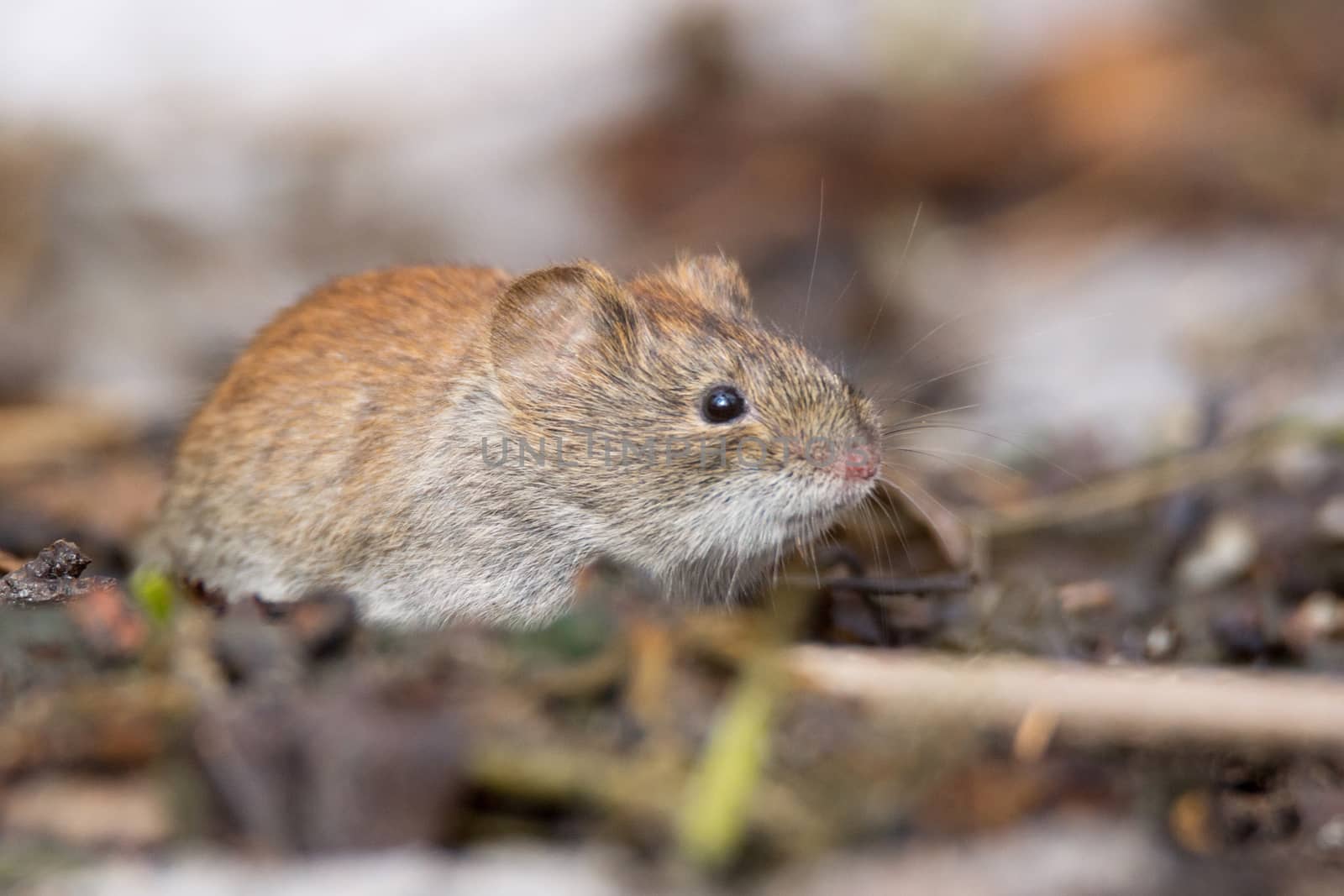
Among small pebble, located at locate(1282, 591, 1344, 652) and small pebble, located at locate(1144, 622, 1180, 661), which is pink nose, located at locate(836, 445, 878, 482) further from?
small pebble, located at locate(1282, 591, 1344, 652)

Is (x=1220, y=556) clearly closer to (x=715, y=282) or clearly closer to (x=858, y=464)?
(x=858, y=464)

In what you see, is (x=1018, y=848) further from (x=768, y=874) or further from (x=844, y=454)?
(x=844, y=454)

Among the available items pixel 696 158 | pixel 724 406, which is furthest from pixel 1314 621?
pixel 696 158

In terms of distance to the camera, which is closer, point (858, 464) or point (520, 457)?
point (858, 464)

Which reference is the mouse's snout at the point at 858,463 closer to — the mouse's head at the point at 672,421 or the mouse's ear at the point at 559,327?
the mouse's head at the point at 672,421

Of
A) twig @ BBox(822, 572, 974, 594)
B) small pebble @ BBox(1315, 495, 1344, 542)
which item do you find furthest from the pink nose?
small pebble @ BBox(1315, 495, 1344, 542)

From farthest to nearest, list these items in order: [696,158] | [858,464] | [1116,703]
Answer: [696,158]
[858,464]
[1116,703]

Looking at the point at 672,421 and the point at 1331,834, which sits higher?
the point at 672,421

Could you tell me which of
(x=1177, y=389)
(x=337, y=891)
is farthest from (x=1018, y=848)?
(x=1177, y=389)
